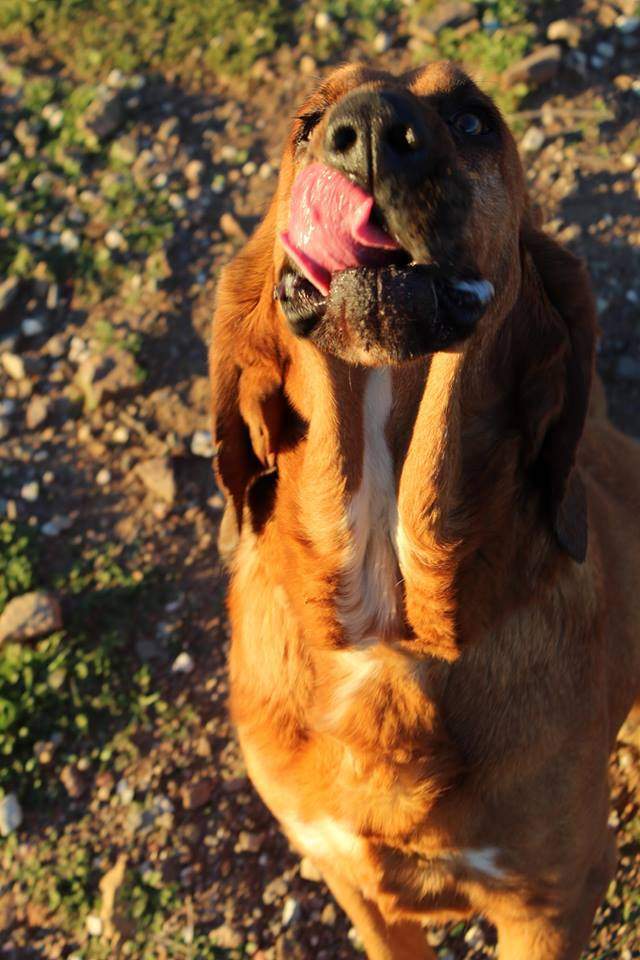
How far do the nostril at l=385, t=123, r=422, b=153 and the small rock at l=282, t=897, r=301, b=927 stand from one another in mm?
2810

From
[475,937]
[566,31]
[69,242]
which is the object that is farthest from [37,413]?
[566,31]

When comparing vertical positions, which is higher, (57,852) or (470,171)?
(470,171)

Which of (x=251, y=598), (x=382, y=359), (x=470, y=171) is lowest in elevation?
(x=251, y=598)

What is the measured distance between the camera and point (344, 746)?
106 inches

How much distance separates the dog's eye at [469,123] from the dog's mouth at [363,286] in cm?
40

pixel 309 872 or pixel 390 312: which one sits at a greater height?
pixel 390 312

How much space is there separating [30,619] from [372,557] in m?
2.14

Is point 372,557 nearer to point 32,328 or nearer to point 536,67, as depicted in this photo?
point 32,328

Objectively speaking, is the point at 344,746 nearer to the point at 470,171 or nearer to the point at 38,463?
the point at 470,171

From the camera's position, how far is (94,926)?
3.69m

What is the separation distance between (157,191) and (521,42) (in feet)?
6.87

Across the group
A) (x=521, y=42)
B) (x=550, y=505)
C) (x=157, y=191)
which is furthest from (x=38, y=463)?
(x=521, y=42)

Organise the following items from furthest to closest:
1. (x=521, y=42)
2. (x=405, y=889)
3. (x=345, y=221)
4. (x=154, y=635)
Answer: (x=521, y=42), (x=154, y=635), (x=405, y=889), (x=345, y=221)

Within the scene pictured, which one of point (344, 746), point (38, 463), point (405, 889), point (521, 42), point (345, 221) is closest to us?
point (345, 221)
